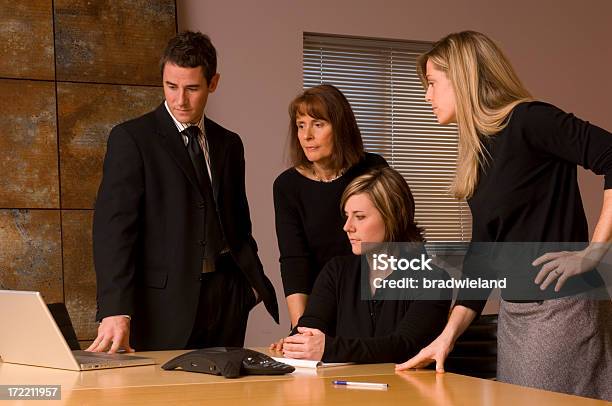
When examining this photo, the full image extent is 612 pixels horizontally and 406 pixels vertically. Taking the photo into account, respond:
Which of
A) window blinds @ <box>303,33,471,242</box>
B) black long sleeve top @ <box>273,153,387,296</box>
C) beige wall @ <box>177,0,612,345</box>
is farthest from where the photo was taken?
window blinds @ <box>303,33,471,242</box>

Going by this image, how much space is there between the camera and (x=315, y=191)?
327 cm

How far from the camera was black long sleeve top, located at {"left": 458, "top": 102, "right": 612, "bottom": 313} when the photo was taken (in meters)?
2.12

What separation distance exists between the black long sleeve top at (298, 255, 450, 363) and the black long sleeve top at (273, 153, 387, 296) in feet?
1.15

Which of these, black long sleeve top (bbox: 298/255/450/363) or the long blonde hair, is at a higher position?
the long blonde hair

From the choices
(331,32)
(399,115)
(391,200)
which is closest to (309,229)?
(391,200)

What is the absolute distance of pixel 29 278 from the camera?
4668mm

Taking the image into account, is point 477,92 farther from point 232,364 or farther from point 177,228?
point 177,228

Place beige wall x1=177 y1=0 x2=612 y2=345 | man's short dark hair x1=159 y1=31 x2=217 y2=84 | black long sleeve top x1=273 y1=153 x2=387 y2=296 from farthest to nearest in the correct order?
beige wall x1=177 y1=0 x2=612 y2=345
black long sleeve top x1=273 y1=153 x2=387 y2=296
man's short dark hair x1=159 y1=31 x2=217 y2=84

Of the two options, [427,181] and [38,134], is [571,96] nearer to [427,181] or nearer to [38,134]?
[427,181]

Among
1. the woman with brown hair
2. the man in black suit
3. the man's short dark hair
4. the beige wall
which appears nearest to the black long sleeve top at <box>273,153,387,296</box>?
the woman with brown hair

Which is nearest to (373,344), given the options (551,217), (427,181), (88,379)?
(551,217)

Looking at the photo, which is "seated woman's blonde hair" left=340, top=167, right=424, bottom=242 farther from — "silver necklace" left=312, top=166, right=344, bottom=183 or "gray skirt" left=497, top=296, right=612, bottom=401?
"gray skirt" left=497, top=296, right=612, bottom=401

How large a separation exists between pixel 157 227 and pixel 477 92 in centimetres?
128

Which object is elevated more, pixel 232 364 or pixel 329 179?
pixel 329 179
